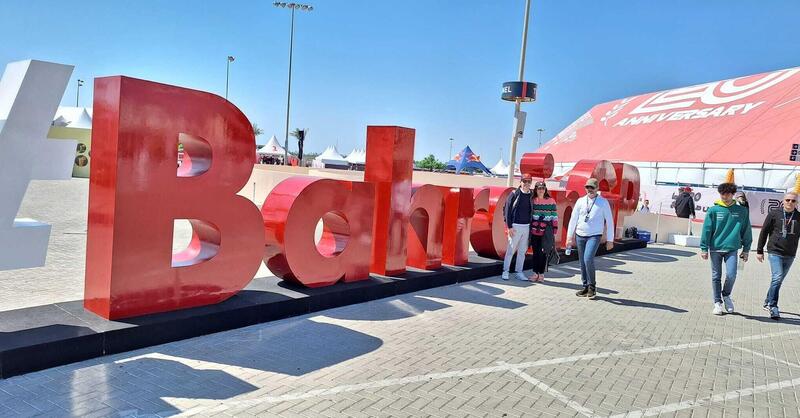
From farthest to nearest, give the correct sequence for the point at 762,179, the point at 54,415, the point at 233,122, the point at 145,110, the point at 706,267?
the point at 762,179, the point at 706,267, the point at 233,122, the point at 145,110, the point at 54,415

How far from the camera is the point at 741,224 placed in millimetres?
7277

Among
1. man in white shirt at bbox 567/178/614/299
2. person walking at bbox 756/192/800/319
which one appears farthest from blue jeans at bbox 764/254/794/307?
man in white shirt at bbox 567/178/614/299

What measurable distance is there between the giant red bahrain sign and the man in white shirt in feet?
8.35

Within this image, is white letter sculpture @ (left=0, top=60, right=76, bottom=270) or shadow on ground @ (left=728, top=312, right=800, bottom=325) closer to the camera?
white letter sculpture @ (left=0, top=60, right=76, bottom=270)

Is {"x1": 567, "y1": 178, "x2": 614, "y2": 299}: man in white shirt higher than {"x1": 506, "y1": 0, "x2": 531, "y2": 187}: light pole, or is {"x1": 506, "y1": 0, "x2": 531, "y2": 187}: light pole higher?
{"x1": 506, "y1": 0, "x2": 531, "y2": 187}: light pole

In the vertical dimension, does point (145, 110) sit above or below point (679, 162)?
below

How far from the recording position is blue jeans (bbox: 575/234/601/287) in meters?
8.08

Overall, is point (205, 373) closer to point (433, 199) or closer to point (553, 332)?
point (553, 332)

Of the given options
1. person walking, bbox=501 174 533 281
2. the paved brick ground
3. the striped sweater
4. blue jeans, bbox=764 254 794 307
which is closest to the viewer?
the paved brick ground

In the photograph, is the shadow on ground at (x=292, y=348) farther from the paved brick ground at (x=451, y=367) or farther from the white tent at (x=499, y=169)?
the white tent at (x=499, y=169)

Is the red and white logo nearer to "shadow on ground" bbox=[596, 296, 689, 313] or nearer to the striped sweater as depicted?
the striped sweater

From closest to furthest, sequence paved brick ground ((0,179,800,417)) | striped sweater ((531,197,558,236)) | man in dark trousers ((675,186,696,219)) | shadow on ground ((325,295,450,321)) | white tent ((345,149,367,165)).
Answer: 1. paved brick ground ((0,179,800,417))
2. shadow on ground ((325,295,450,321))
3. striped sweater ((531,197,558,236))
4. man in dark trousers ((675,186,696,219))
5. white tent ((345,149,367,165))

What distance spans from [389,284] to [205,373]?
3.35 meters

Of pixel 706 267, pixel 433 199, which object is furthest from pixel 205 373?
pixel 706 267
